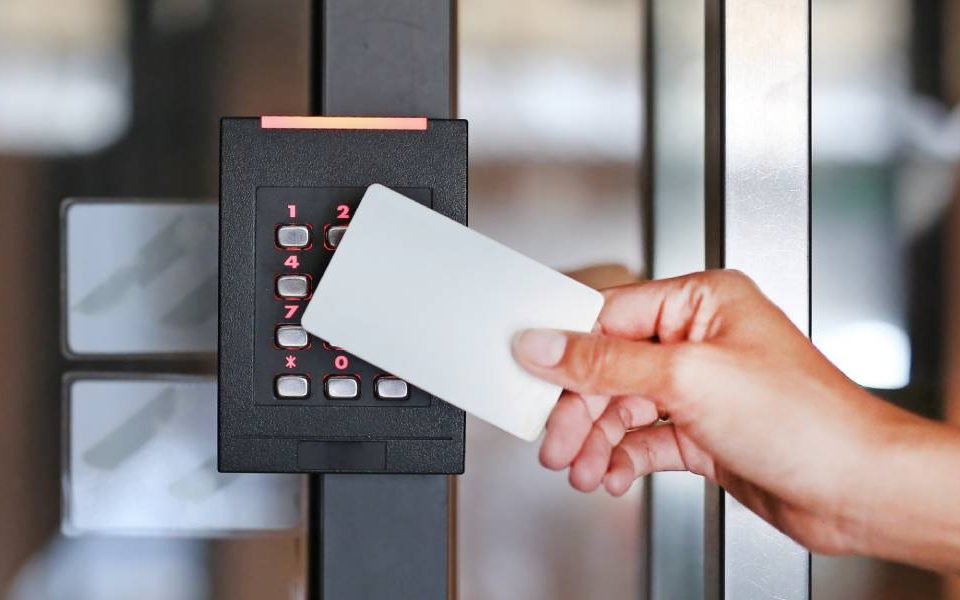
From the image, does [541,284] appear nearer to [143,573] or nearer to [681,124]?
[681,124]

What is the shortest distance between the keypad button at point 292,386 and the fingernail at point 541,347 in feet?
0.35

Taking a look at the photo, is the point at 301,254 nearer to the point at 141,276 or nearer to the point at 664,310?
the point at 664,310

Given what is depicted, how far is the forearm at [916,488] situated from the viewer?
0.39 meters

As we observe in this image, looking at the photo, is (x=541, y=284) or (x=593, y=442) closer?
(x=541, y=284)

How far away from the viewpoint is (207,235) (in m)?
0.63

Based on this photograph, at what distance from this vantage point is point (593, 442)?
449 mm

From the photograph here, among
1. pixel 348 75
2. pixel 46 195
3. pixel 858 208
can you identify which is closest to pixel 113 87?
pixel 46 195

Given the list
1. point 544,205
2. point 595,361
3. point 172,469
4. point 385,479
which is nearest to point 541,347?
point 595,361

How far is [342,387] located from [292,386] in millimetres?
25

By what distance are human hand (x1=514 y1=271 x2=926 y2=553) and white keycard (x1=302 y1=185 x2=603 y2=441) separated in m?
0.01

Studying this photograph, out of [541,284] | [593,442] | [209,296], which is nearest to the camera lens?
[541,284]

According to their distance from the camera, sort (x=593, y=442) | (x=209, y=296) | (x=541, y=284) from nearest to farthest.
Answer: (x=541, y=284) < (x=593, y=442) < (x=209, y=296)

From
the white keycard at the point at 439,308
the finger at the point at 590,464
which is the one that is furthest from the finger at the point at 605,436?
the white keycard at the point at 439,308

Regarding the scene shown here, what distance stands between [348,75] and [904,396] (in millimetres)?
566
